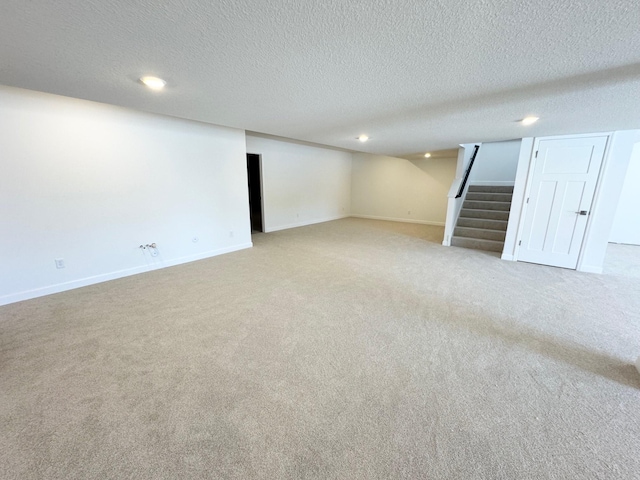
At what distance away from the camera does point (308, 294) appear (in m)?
3.10

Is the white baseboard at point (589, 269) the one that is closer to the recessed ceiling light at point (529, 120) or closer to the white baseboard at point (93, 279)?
the recessed ceiling light at point (529, 120)

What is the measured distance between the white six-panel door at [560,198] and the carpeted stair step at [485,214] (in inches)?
→ 50.5

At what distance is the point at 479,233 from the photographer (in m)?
5.41

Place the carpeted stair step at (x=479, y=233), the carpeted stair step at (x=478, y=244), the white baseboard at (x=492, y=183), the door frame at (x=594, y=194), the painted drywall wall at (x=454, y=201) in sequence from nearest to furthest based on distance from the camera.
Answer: the door frame at (x=594, y=194), the carpeted stair step at (x=478, y=244), the carpeted stair step at (x=479, y=233), the painted drywall wall at (x=454, y=201), the white baseboard at (x=492, y=183)

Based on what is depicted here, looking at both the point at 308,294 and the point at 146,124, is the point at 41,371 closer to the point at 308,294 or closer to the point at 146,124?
the point at 308,294

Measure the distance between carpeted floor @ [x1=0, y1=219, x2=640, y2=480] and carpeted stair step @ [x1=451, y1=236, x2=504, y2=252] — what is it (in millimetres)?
1762

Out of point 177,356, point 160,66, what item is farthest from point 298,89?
point 177,356

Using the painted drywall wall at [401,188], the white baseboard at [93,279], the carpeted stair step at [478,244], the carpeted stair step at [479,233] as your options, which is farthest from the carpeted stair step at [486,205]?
the white baseboard at [93,279]

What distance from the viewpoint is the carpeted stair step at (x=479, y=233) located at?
5209 mm

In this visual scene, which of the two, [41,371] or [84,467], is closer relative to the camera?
[84,467]

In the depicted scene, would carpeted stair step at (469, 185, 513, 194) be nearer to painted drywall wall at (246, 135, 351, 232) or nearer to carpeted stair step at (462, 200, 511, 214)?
carpeted stair step at (462, 200, 511, 214)

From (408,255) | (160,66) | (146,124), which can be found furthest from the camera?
(408,255)

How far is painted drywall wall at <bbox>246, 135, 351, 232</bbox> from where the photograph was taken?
667 centimetres

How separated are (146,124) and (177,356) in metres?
3.33
